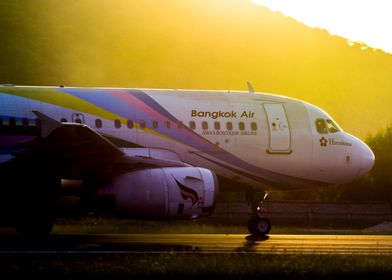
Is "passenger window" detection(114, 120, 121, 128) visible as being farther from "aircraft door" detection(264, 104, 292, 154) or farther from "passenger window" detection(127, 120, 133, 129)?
"aircraft door" detection(264, 104, 292, 154)

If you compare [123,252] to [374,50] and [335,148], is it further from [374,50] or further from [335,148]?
[374,50]

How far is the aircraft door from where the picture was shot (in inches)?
1017

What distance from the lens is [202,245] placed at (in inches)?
808

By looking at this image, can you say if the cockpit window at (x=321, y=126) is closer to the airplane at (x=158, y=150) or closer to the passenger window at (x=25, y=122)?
the airplane at (x=158, y=150)

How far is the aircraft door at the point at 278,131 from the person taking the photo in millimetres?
25828

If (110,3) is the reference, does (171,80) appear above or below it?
below

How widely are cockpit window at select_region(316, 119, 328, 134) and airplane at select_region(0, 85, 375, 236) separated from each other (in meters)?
0.03

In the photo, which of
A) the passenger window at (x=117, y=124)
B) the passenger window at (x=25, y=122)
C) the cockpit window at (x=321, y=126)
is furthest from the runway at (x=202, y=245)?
the cockpit window at (x=321, y=126)

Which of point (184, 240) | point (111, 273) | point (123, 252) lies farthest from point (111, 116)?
point (111, 273)

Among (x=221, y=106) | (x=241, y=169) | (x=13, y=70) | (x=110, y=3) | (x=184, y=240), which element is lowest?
(x=184, y=240)

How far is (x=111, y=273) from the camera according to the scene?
14266 mm

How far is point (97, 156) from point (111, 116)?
88.7 inches

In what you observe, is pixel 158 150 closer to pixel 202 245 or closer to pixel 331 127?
pixel 202 245

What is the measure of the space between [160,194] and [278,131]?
6.46 metres
